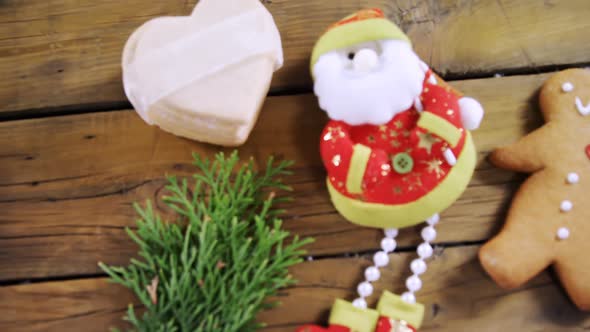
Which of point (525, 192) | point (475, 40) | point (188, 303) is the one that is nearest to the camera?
point (188, 303)

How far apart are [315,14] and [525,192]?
453 mm

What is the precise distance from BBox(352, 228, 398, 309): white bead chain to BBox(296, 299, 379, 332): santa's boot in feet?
0.04

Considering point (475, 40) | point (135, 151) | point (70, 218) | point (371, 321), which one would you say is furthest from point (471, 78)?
point (70, 218)

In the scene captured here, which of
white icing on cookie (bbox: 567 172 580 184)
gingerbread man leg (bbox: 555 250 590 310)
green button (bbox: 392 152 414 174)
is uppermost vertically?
green button (bbox: 392 152 414 174)

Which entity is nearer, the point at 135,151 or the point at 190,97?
the point at 190,97

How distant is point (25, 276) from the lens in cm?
79

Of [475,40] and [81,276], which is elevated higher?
[475,40]

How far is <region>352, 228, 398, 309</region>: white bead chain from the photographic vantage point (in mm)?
757

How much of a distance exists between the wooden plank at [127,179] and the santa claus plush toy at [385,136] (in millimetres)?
83

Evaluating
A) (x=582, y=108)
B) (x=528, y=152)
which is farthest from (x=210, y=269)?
(x=582, y=108)

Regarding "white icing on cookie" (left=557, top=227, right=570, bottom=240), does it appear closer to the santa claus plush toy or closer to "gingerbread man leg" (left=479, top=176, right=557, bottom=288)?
"gingerbread man leg" (left=479, top=176, right=557, bottom=288)

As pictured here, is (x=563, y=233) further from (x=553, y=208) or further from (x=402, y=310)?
(x=402, y=310)

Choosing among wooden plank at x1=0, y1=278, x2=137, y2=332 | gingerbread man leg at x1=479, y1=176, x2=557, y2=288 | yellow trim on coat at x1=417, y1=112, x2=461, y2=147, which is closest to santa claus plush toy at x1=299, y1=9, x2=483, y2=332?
yellow trim on coat at x1=417, y1=112, x2=461, y2=147

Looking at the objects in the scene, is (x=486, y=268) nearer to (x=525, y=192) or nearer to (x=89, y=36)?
(x=525, y=192)
